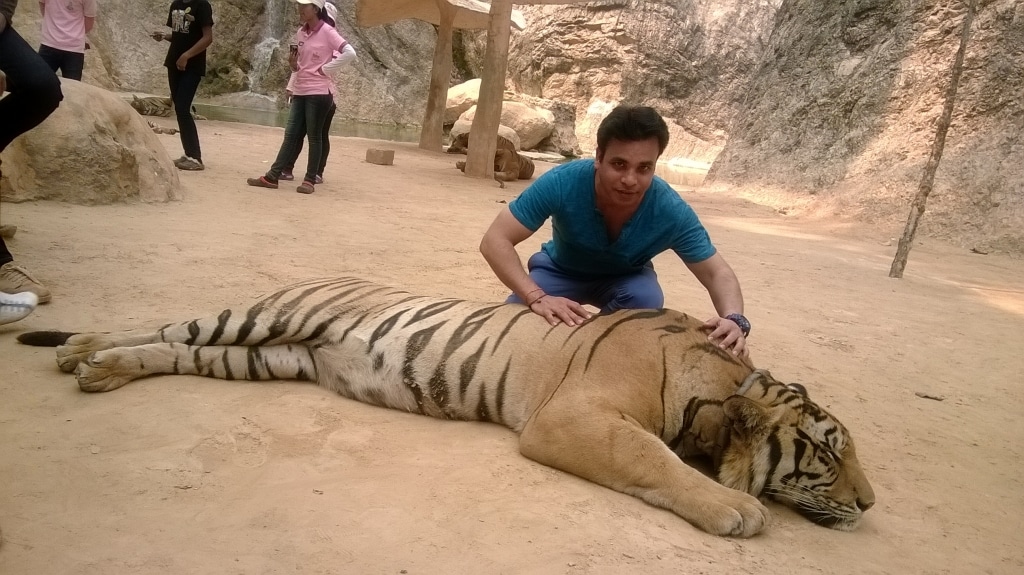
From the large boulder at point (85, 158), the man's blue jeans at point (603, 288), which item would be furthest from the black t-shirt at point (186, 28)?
the man's blue jeans at point (603, 288)

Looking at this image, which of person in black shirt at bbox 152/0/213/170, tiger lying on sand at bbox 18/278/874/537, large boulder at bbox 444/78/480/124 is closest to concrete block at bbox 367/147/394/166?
person in black shirt at bbox 152/0/213/170

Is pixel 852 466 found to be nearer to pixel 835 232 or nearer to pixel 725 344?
pixel 725 344

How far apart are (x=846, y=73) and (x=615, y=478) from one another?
12.7m

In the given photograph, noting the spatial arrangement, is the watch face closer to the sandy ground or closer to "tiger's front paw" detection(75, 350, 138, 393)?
the sandy ground

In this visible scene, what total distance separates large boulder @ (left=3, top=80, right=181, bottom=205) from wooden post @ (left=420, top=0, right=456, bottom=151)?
371 inches

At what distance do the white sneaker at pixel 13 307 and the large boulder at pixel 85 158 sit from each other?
119 inches

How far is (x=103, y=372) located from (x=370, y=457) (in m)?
1.26

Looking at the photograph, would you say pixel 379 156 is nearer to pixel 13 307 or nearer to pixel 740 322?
pixel 13 307

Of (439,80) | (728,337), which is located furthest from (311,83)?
(439,80)

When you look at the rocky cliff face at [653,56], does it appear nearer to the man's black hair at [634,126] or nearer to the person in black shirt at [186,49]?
the person in black shirt at [186,49]

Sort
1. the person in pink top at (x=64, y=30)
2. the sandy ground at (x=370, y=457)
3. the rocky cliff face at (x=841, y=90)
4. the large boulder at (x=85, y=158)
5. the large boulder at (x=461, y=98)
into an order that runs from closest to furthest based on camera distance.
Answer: the sandy ground at (x=370, y=457) < the large boulder at (x=85, y=158) < the person in pink top at (x=64, y=30) < the rocky cliff face at (x=841, y=90) < the large boulder at (x=461, y=98)

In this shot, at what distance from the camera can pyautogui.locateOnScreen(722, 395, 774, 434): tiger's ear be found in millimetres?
2637

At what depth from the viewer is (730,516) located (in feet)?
7.97

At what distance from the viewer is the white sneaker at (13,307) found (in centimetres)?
338
